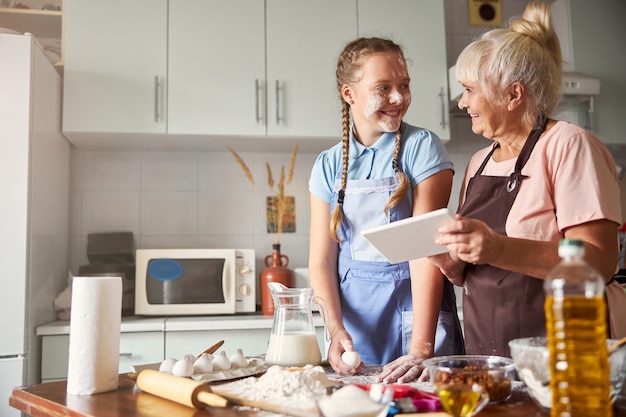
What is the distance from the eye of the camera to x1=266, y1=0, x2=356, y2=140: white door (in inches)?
112

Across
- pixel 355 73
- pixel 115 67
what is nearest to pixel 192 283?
pixel 115 67

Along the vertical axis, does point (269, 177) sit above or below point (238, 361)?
above

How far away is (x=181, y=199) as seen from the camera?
3.08 metres

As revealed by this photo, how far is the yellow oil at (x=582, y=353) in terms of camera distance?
74cm

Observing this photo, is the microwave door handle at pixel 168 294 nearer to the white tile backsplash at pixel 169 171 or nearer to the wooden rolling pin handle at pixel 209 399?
the white tile backsplash at pixel 169 171

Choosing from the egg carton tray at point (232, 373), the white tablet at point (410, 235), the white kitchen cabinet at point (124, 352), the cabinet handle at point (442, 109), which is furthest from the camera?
the cabinet handle at point (442, 109)

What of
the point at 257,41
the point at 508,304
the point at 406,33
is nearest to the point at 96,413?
the point at 508,304

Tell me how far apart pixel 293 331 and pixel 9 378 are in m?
1.49

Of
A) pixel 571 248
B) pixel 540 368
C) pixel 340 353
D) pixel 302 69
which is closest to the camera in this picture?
pixel 571 248

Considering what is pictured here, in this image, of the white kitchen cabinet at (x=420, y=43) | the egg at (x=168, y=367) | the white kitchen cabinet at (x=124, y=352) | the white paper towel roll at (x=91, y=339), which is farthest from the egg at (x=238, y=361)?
the white kitchen cabinet at (x=420, y=43)

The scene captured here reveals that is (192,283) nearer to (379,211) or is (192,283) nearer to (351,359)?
(379,211)

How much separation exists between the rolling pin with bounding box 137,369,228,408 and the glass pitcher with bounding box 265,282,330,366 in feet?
0.82

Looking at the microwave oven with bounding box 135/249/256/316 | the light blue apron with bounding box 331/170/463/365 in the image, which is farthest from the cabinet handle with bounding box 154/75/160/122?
the light blue apron with bounding box 331/170/463/365

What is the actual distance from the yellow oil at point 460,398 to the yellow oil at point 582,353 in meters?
0.10
